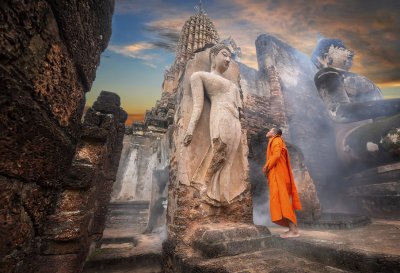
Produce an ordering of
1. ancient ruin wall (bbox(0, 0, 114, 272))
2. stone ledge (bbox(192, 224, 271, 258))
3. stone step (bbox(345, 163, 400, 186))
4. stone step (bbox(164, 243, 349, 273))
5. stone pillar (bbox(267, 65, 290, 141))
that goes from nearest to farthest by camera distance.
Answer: ancient ruin wall (bbox(0, 0, 114, 272)) < stone step (bbox(164, 243, 349, 273)) < stone ledge (bbox(192, 224, 271, 258)) < stone step (bbox(345, 163, 400, 186)) < stone pillar (bbox(267, 65, 290, 141))

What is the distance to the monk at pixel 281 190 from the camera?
236cm

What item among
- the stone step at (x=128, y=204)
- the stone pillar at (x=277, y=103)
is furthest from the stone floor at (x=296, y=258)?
the stone pillar at (x=277, y=103)

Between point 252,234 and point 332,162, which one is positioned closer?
point 252,234

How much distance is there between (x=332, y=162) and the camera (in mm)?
5680

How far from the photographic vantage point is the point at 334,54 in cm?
650

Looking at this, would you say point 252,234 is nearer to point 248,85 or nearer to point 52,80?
point 52,80

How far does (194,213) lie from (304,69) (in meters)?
10.5

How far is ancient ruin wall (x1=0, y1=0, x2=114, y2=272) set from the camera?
67 centimetres

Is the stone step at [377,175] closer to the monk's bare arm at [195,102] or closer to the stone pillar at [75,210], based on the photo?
the monk's bare arm at [195,102]

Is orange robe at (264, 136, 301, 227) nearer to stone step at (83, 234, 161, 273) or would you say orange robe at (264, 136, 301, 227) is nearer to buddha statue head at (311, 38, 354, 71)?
stone step at (83, 234, 161, 273)

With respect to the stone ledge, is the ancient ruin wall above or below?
above

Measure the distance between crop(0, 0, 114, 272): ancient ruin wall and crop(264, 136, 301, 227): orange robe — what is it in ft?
7.32

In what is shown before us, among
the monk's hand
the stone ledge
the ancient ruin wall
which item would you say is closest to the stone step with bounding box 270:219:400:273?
the stone ledge


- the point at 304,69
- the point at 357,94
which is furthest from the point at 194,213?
the point at 304,69
